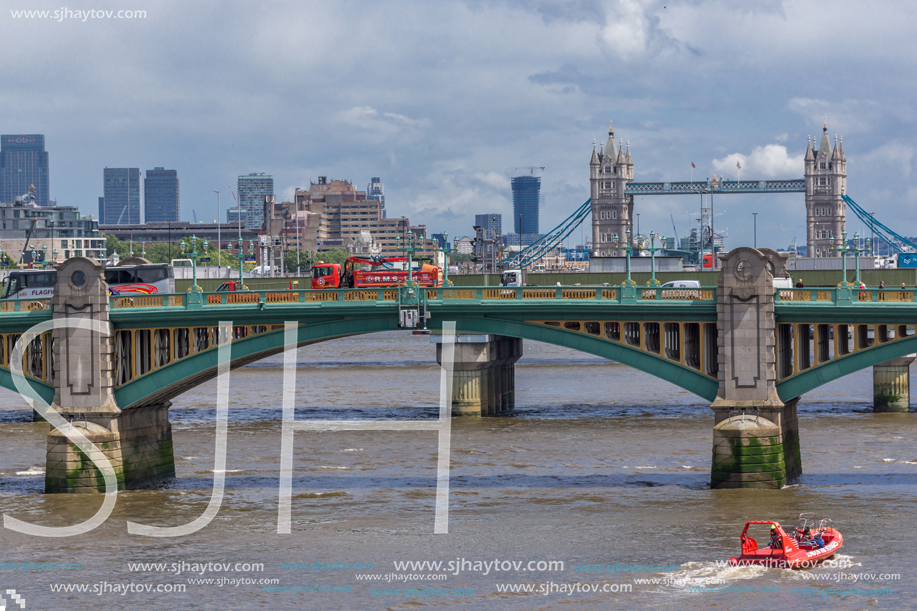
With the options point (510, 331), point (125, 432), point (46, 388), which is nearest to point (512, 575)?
point (510, 331)

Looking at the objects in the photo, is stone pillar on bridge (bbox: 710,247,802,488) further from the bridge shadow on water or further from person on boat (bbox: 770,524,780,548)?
person on boat (bbox: 770,524,780,548)

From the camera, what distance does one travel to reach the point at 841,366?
4488cm

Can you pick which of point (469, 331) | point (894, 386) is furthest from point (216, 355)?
point (894, 386)

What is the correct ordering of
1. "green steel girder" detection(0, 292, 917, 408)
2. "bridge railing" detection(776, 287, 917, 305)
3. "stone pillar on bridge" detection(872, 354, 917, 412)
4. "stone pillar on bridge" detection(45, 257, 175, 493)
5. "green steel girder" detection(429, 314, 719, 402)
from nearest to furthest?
"bridge railing" detection(776, 287, 917, 305), "green steel girder" detection(429, 314, 719, 402), "green steel girder" detection(0, 292, 917, 408), "stone pillar on bridge" detection(45, 257, 175, 493), "stone pillar on bridge" detection(872, 354, 917, 412)

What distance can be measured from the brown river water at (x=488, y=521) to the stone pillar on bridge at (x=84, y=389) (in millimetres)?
1197

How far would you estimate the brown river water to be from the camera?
114 feet

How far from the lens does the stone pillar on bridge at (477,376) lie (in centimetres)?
7144

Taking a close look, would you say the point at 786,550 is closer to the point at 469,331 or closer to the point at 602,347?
the point at 602,347

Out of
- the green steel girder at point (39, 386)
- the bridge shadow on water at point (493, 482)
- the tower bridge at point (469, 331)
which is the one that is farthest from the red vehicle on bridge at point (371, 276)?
the green steel girder at point (39, 386)

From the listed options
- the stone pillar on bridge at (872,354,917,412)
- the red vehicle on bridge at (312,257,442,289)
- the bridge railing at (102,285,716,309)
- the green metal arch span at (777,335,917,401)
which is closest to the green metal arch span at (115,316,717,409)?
the bridge railing at (102,285,716,309)

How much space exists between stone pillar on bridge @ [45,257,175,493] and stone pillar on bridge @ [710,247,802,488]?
24152mm

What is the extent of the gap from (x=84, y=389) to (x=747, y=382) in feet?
87.3

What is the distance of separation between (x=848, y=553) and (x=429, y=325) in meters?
20.3

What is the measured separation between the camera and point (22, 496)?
49.3 m
